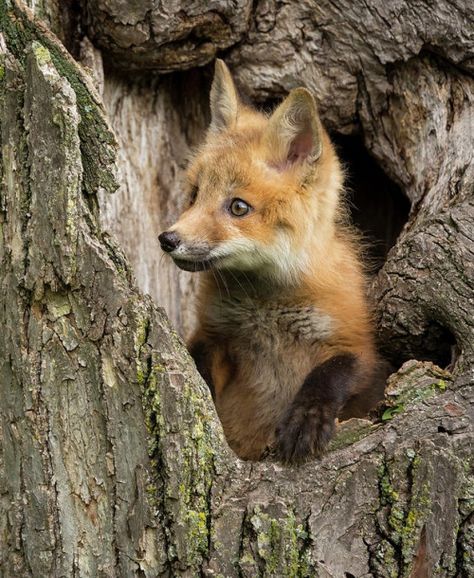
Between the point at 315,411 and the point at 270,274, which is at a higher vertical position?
the point at 270,274

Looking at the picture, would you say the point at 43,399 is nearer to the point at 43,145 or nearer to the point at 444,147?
the point at 43,145

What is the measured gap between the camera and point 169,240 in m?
4.38

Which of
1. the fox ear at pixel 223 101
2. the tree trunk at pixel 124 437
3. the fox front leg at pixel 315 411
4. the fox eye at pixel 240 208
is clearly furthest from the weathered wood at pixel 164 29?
the fox front leg at pixel 315 411

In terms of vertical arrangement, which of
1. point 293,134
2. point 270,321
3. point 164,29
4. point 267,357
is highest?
point 164,29

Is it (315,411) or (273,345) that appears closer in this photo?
(315,411)

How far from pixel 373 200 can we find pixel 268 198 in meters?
2.28

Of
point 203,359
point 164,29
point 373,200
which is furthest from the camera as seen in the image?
point 373,200

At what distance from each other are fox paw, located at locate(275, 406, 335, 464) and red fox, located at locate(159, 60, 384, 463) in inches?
8.4

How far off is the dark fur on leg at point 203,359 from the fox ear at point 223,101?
4.94 ft

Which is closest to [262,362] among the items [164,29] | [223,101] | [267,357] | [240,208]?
[267,357]

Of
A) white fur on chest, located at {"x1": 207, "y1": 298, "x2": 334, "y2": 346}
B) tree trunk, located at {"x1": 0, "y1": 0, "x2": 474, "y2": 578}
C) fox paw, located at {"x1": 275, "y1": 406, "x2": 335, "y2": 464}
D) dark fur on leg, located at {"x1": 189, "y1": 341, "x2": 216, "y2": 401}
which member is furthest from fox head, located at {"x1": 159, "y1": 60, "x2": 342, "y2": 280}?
fox paw, located at {"x1": 275, "y1": 406, "x2": 335, "y2": 464}

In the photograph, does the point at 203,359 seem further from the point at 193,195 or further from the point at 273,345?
the point at 193,195

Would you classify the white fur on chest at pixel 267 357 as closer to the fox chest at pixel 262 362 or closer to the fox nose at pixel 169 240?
the fox chest at pixel 262 362

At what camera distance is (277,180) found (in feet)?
15.8
